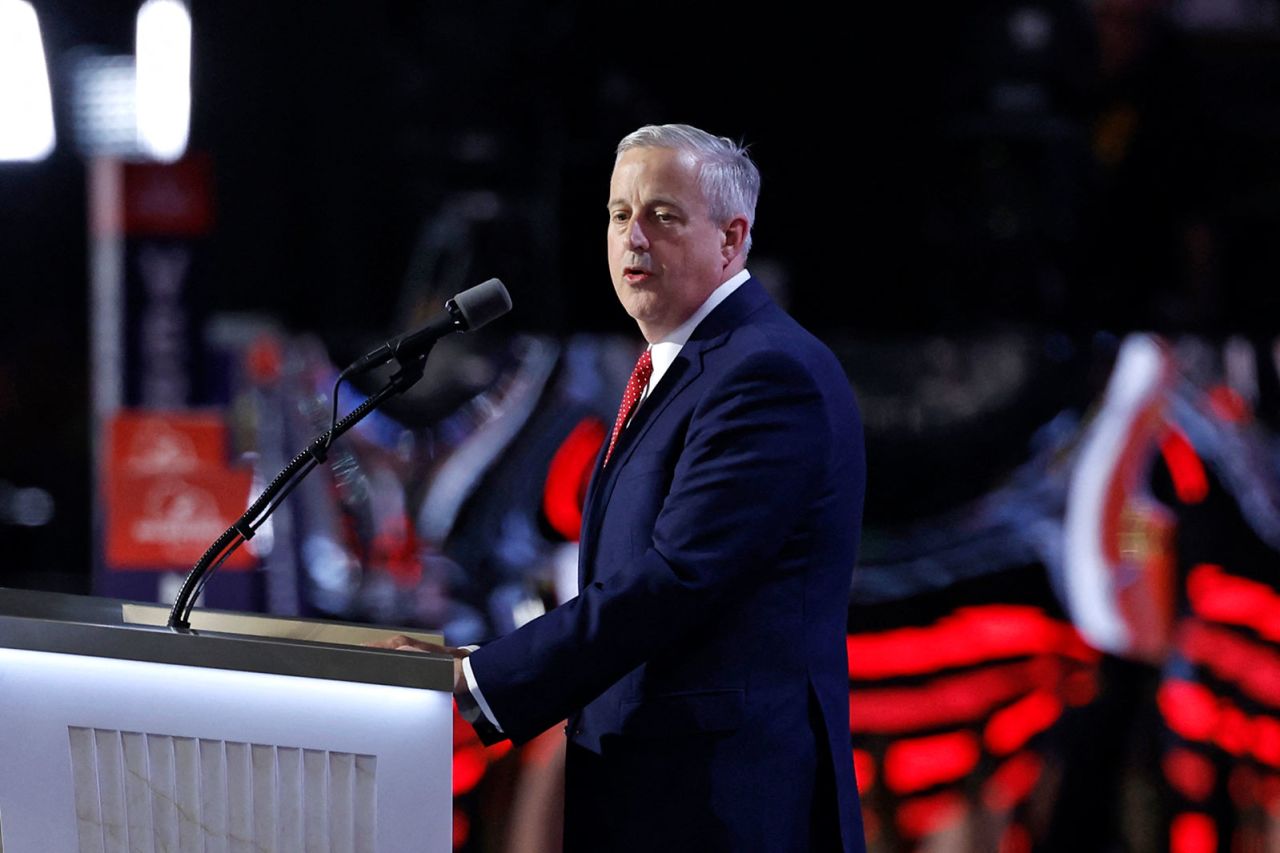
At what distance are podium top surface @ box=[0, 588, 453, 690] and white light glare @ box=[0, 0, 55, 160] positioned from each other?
7.05ft

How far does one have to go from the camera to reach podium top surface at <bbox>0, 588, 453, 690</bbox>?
Answer: 4.37 feet

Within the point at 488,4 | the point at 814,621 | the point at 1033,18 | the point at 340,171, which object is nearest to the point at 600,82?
the point at 488,4

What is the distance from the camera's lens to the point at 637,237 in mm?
1604

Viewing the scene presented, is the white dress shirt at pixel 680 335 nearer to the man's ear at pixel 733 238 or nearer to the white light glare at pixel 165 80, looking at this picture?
the man's ear at pixel 733 238

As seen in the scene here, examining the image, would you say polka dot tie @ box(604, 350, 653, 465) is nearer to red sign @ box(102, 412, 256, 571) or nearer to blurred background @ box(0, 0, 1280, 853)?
blurred background @ box(0, 0, 1280, 853)

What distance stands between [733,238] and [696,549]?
1.36 ft

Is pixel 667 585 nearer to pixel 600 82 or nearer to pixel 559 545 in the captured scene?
pixel 559 545

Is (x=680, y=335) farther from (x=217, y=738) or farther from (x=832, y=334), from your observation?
(x=832, y=334)

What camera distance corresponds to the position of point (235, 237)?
3.21 m

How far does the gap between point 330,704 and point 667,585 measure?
1.16 ft

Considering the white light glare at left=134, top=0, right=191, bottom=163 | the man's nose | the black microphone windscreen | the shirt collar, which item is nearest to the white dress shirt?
the shirt collar

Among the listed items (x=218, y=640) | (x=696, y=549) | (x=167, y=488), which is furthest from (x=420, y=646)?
(x=167, y=488)

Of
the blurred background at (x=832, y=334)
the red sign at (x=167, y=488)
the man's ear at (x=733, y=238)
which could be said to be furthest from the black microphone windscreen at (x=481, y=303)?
the red sign at (x=167, y=488)

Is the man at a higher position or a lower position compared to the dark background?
lower
